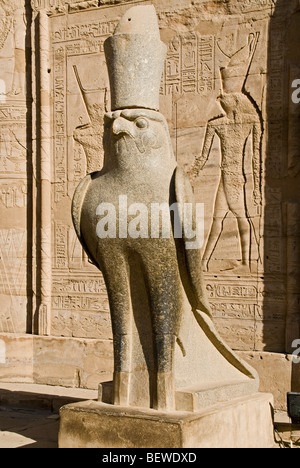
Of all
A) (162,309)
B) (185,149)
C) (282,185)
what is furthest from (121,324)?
(185,149)

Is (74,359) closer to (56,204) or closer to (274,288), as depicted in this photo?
(56,204)

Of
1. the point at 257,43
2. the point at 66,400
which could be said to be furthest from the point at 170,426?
the point at 257,43

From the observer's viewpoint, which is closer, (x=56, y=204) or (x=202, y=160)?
(x=202, y=160)

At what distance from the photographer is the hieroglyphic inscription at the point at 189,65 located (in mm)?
8242

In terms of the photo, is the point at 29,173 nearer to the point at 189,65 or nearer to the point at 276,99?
the point at 189,65

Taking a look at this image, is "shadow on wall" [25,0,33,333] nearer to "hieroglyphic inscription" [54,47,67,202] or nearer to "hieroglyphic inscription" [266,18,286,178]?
"hieroglyphic inscription" [54,47,67,202]

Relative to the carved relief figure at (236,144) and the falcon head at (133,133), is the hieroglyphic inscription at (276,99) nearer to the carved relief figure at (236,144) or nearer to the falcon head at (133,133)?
the carved relief figure at (236,144)

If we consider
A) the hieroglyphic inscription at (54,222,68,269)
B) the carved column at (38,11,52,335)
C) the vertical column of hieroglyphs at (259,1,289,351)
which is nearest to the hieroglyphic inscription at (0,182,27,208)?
the carved column at (38,11,52,335)

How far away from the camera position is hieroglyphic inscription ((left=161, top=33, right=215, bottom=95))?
27.0 feet

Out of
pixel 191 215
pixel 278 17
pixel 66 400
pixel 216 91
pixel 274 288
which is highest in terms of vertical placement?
pixel 278 17

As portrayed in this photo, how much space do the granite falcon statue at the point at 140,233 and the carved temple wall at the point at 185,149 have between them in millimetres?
2954

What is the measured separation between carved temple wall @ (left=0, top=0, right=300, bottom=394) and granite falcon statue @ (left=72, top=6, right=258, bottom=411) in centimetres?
295

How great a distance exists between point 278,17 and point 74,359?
4.41 metres

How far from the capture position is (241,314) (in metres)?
7.95
